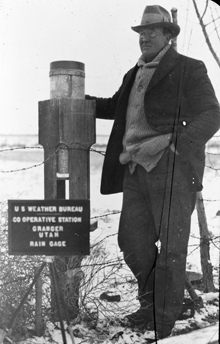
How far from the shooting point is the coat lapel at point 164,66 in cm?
299

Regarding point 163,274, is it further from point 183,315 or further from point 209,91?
point 209,91

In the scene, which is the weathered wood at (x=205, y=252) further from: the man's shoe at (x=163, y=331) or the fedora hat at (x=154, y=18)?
the fedora hat at (x=154, y=18)

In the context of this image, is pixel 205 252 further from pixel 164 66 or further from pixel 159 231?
pixel 164 66

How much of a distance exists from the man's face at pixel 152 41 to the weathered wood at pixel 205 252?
3.90 ft

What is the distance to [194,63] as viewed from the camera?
3.02m

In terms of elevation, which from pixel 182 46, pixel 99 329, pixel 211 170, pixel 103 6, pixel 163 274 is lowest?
pixel 99 329

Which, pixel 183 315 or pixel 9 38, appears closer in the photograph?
pixel 9 38

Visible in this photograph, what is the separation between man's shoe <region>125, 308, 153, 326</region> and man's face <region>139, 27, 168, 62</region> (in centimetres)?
154

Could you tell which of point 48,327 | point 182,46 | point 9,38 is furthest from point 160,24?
point 48,327

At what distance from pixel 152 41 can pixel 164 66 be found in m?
0.16

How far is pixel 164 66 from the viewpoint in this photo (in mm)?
2996

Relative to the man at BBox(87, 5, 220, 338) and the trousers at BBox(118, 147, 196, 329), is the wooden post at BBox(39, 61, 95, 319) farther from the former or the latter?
the trousers at BBox(118, 147, 196, 329)

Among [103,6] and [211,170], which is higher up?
[103,6]

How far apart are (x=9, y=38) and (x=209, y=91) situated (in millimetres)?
1203
